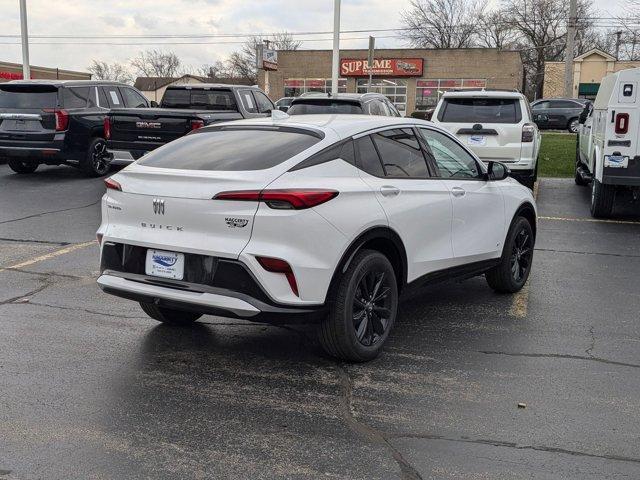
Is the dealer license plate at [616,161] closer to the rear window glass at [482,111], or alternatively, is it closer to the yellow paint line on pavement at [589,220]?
the yellow paint line on pavement at [589,220]

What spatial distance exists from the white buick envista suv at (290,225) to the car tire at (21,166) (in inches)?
451

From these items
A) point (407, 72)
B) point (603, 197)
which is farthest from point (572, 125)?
point (603, 197)

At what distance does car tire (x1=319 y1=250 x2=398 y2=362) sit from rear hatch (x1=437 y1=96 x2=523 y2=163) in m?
7.58

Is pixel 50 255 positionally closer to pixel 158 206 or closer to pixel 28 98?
pixel 158 206

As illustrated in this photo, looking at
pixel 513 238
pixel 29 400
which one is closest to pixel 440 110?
pixel 513 238

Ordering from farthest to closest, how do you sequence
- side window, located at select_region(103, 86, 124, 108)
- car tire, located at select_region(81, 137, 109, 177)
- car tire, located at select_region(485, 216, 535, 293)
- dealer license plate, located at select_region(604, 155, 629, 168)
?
side window, located at select_region(103, 86, 124, 108)
car tire, located at select_region(81, 137, 109, 177)
dealer license plate, located at select_region(604, 155, 629, 168)
car tire, located at select_region(485, 216, 535, 293)

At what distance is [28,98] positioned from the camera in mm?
14055

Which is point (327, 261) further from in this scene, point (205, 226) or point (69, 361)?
point (69, 361)

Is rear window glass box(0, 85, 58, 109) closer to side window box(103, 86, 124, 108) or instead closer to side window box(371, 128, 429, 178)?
side window box(103, 86, 124, 108)

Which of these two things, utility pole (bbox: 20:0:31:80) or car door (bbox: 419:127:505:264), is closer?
car door (bbox: 419:127:505:264)

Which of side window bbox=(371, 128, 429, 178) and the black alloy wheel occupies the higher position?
side window bbox=(371, 128, 429, 178)

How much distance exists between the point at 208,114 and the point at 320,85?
41964 mm

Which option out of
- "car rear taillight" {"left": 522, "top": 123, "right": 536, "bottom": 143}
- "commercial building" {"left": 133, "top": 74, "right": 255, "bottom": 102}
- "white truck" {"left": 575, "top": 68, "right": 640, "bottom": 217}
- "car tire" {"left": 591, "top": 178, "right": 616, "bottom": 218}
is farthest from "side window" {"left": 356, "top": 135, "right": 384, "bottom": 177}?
"commercial building" {"left": 133, "top": 74, "right": 255, "bottom": 102}

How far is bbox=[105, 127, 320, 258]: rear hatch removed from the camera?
427 centimetres
